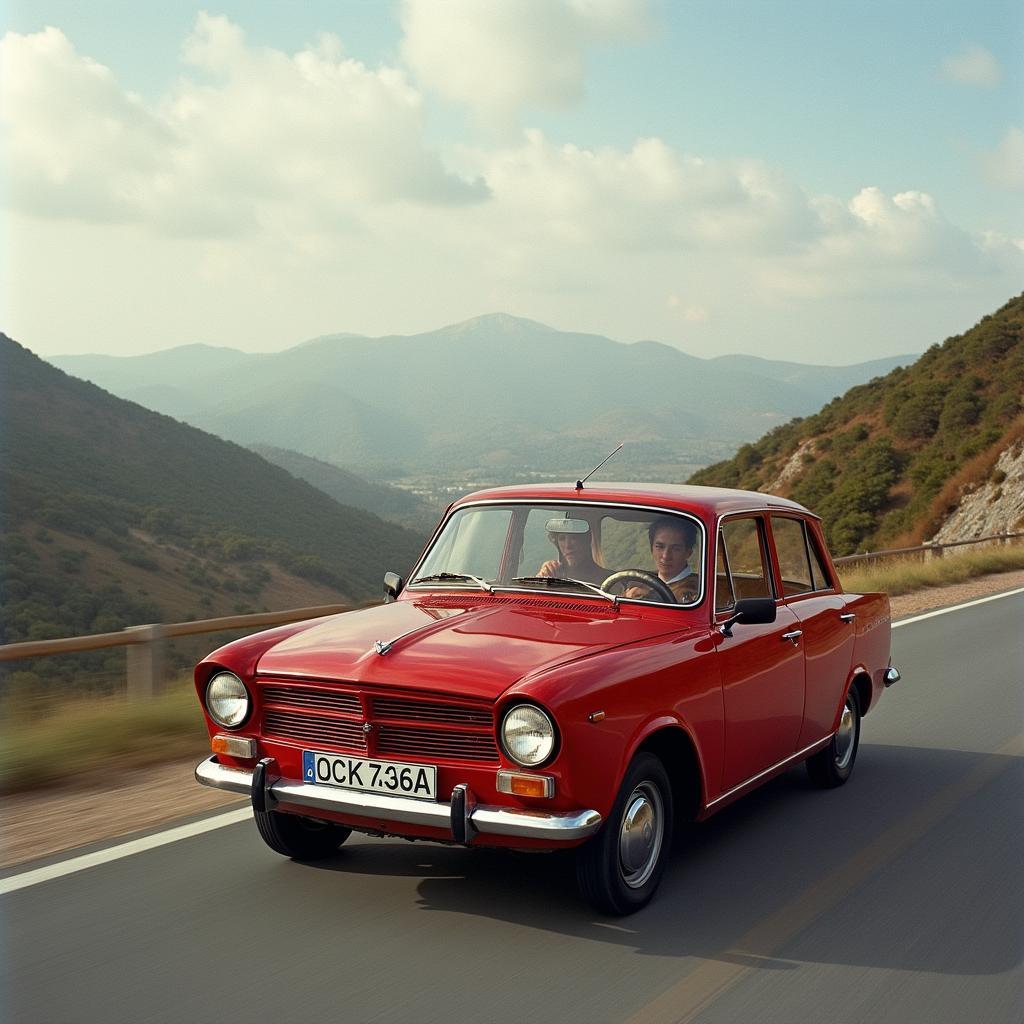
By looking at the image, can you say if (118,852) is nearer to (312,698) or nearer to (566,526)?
(312,698)

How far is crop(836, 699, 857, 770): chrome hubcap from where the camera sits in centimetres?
679

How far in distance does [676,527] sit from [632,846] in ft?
5.21

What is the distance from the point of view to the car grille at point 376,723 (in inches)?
170

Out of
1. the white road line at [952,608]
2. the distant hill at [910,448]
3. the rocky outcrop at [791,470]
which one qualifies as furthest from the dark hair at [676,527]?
the rocky outcrop at [791,470]

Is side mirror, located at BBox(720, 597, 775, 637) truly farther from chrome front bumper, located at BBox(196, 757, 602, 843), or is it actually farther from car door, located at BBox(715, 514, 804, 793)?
chrome front bumper, located at BBox(196, 757, 602, 843)

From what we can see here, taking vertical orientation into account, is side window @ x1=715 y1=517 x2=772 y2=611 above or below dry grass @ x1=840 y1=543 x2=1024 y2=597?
above

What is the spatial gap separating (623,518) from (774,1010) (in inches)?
97.6

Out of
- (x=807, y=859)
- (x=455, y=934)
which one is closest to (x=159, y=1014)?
(x=455, y=934)

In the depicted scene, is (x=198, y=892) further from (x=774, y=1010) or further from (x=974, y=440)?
(x=974, y=440)

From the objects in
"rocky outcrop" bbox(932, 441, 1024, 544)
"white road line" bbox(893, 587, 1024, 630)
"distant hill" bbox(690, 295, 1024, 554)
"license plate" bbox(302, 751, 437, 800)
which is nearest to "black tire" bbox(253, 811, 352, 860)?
"license plate" bbox(302, 751, 437, 800)

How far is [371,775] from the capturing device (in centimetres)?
443

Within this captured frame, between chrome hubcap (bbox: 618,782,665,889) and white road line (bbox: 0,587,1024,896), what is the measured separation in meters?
2.22

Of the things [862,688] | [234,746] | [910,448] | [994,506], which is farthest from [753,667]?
[910,448]

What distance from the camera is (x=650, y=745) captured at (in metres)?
4.82
